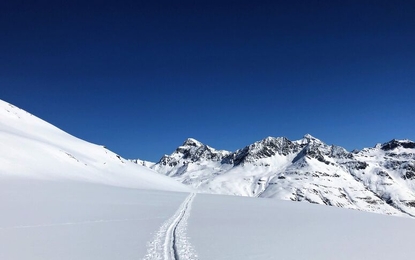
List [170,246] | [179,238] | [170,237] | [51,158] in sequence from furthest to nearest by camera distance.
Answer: [51,158], [170,237], [179,238], [170,246]

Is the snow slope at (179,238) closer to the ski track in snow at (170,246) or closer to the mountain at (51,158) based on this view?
the ski track in snow at (170,246)

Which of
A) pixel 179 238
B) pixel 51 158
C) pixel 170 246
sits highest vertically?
pixel 51 158

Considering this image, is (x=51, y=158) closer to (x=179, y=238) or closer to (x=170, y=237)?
(x=170, y=237)

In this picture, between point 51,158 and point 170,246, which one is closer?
point 170,246

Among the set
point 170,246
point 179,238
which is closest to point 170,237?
point 179,238

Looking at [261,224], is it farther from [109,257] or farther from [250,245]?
[109,257]

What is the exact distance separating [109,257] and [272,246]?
285 inches

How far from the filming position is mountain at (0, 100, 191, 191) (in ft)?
196

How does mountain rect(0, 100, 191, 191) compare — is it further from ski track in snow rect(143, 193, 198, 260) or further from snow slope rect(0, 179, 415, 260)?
ski track in snow rect(143, 193, 198, 260)

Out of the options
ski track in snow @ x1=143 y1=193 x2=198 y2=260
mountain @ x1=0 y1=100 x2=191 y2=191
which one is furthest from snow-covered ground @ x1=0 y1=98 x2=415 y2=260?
mountain @ x1=0 y1=100 x2=191 y2=191

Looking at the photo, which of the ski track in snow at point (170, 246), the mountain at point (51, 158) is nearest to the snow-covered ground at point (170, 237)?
the ski track in snow at point (170, 246)

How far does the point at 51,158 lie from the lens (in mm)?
73375

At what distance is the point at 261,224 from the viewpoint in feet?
73.4

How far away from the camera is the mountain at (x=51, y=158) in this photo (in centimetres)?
5977
